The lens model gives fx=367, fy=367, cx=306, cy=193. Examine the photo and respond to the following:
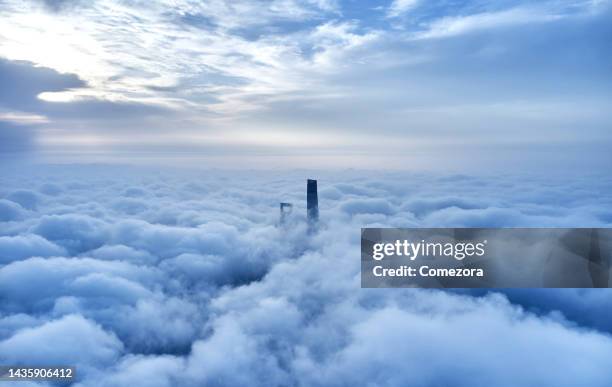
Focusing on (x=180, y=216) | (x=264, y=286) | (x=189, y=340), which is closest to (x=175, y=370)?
(x=189, y=340)

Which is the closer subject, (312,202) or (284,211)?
(312,202)

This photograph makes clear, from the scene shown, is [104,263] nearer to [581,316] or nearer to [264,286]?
[264,286]

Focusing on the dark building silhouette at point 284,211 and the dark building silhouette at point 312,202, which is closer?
the dark building silhouette at point 312,202

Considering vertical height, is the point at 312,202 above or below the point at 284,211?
above

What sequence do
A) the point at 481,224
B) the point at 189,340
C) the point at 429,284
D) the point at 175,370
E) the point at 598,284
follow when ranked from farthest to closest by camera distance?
the point at 481,224, the point at 598,284, the point at 429,284, the point at 189,340, the point at 175,370

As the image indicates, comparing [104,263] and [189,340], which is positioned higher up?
[104,263]

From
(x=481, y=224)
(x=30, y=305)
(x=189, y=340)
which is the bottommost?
(x=189, y=340)

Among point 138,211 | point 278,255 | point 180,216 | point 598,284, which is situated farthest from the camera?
point 138,211

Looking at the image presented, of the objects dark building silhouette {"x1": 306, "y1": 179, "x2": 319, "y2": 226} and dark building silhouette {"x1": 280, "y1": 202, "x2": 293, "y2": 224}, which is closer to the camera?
dark building silhouette {"x1": 306, "y1": 179, "x2": 319, "y2": 226}
